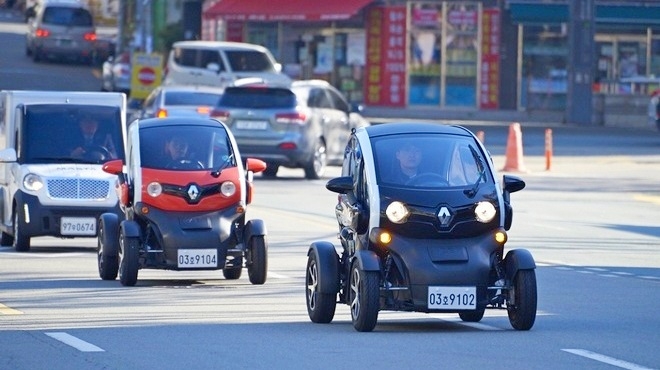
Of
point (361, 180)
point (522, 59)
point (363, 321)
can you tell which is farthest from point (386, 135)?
point (522, 59)

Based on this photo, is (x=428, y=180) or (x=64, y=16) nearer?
(x=428, y=180)

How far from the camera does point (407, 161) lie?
1267cm

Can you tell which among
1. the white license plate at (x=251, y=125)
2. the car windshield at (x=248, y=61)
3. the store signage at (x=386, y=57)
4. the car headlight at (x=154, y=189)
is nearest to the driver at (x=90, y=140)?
the car headlight at (x=154, y=189)

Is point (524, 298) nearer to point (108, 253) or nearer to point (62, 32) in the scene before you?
point (108, 253)

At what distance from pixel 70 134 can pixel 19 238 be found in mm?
1549

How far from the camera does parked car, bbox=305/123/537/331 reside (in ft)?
39.7

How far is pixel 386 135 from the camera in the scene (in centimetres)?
1290

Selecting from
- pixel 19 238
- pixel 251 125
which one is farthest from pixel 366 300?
pixel 251 125

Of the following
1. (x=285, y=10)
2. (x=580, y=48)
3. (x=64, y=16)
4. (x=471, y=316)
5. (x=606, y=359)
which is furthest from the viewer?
(x=64, y=16)

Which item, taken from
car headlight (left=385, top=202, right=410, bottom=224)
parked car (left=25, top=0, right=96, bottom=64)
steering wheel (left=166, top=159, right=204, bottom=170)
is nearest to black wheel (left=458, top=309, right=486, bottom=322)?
car headlight (left=385, top=202, right=410, bottom=224)

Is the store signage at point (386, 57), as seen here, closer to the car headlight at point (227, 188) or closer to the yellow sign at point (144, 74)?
the yellow sign at point (144, 74)

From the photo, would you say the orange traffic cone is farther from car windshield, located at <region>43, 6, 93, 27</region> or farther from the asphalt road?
car windshield, located at <region>43, 6, 93, 27</region>

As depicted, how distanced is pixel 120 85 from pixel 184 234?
102 ft

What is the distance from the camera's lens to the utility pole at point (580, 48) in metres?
48.1
